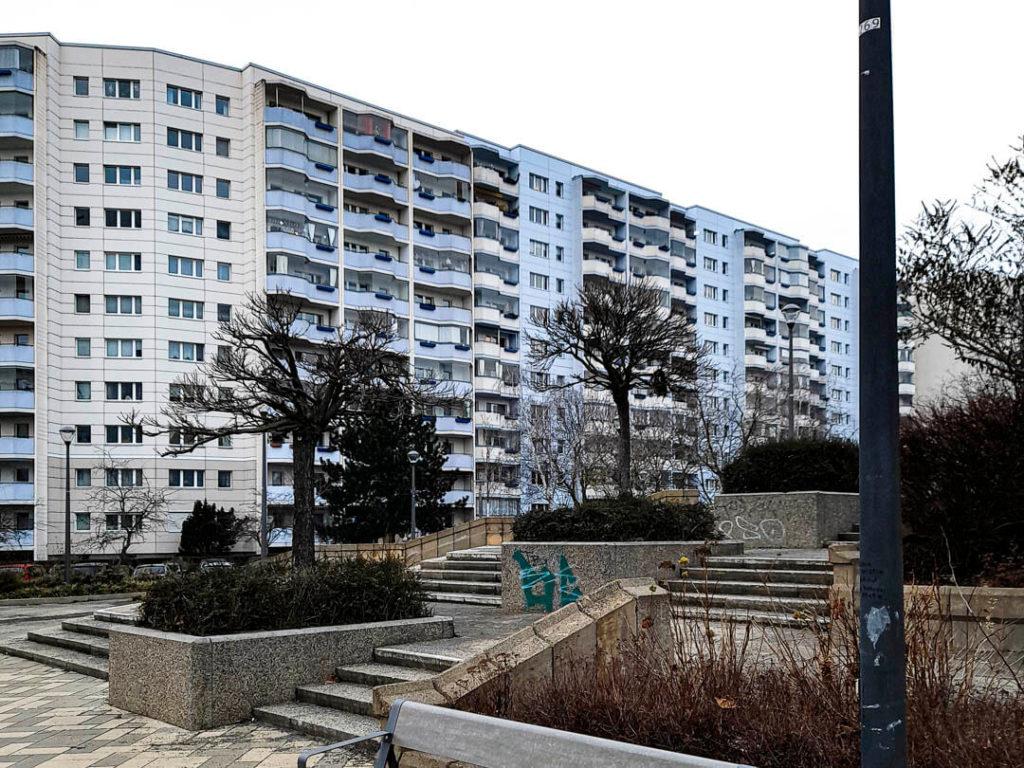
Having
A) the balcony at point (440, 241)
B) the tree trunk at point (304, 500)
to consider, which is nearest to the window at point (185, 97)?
the balcony at point (440, 241)

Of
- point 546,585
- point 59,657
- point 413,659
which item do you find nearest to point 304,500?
point 59,657

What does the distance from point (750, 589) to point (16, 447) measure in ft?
163

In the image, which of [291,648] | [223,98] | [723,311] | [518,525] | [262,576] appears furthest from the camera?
[723,311]

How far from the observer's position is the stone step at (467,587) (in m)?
16.8

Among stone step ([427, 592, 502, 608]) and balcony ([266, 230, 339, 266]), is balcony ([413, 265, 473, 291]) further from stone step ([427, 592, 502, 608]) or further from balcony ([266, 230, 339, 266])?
stone step ([427, 592, 502, 608])

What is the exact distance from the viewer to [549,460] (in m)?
48.8

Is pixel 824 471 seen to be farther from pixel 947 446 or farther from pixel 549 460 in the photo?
pixel 549 460

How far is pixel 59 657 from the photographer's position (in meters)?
13.6

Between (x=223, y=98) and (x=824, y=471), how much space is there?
166 ft

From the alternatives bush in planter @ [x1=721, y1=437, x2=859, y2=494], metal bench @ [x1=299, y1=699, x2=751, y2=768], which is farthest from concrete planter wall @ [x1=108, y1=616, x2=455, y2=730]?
bush in planter @ [x1=721, y1=437, x2=859, y2=494]

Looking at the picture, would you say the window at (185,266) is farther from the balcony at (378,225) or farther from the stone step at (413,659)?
the stone step at (413,659)

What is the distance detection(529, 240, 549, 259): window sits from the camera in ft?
238

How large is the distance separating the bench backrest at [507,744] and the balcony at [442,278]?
202ft

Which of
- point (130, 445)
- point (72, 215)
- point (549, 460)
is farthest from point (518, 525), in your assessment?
point (72, 215)
